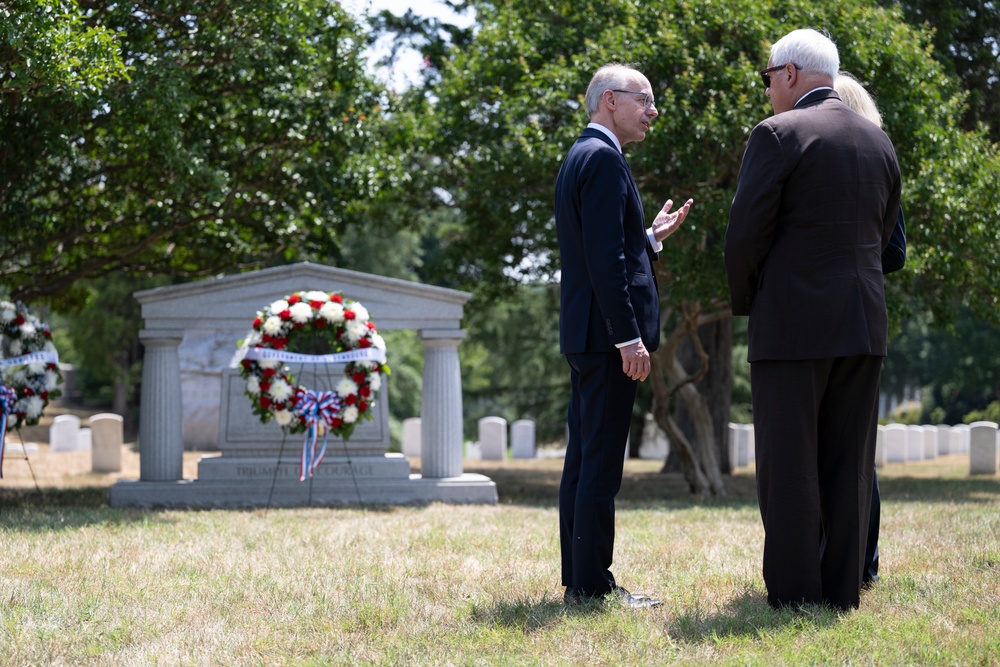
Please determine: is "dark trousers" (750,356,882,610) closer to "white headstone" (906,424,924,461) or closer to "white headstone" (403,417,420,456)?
"white headstone" (403,417,420,456)

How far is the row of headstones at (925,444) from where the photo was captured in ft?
69.6

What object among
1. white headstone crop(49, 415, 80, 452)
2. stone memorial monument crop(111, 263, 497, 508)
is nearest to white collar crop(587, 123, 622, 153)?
stone memorial monument crop(111, 263, 497, 508)

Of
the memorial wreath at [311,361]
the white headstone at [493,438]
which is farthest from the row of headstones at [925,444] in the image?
the memorial wreath at [311,361]

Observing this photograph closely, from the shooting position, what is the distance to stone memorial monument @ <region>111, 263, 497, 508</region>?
1170 cm

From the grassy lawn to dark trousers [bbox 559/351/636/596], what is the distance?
26 cm

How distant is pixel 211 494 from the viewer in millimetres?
11641

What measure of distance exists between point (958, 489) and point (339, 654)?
1316cm

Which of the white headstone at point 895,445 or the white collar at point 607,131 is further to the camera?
the white headstone at point 895,445

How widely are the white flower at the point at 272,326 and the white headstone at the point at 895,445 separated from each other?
18501 mm

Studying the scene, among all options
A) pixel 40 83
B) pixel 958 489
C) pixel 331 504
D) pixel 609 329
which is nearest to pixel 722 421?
pixel 958 489

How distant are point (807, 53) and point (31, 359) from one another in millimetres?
9022

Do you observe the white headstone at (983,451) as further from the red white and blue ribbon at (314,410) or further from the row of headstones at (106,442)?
the row of headstones at (106,442)

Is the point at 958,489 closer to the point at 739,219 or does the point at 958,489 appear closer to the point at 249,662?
the point at 739,219

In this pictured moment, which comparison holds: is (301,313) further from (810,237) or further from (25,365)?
(810,237)
